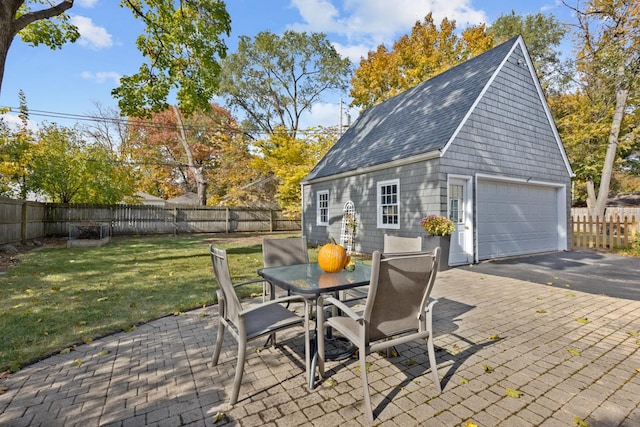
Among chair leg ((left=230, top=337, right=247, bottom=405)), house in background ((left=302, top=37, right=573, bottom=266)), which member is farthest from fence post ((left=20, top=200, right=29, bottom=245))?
chair leg ((left=230, top=337, right=247, bottom=405))

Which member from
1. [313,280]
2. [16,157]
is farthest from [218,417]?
[16,157]

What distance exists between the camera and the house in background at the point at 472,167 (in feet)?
26.2

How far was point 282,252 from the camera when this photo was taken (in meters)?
4.09

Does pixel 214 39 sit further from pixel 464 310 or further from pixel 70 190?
pixel 70 190

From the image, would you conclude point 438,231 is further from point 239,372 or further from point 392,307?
point 239,372

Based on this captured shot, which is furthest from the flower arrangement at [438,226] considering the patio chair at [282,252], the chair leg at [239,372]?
the chair leg at [239,372]

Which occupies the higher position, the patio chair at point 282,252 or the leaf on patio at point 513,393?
the patio chair at point 282,252

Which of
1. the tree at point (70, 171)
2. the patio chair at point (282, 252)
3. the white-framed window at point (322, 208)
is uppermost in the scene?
the tree at point (70, 171)

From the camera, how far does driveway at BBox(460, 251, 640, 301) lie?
18.2 ft

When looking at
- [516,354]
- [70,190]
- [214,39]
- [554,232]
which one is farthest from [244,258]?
[70,190]

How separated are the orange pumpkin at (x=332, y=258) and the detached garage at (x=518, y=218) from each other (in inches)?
254

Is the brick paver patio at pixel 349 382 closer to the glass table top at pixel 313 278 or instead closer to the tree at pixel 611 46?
the glass table top at pixel 313 278

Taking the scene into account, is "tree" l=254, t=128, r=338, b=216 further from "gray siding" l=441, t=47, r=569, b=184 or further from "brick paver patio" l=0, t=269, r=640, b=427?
"brick paver patio" l=0, t=269, r=640, b=427

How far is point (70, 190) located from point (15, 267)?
888cm
